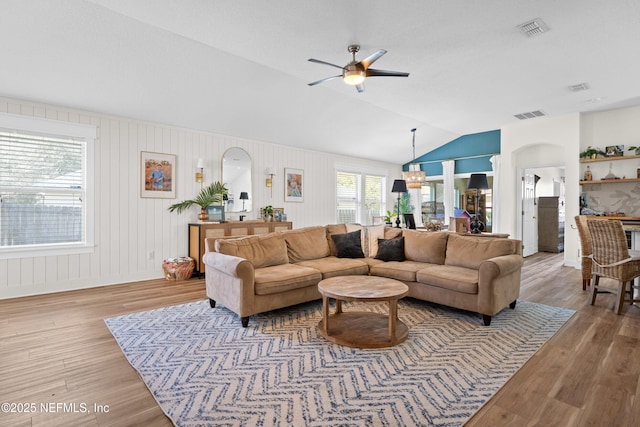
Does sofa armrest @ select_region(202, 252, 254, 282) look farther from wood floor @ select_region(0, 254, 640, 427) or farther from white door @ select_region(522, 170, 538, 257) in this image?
white door @ select_region(522, 170, 538, 257)

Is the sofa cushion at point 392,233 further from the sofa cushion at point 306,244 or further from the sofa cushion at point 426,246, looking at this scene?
the sofa cushion at point 306,244

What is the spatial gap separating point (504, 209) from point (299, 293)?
597cm

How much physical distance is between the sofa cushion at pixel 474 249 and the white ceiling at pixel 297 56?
2.27 m

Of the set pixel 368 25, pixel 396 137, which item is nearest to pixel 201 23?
pixel 368 25

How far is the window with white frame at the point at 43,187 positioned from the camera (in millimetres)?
4121

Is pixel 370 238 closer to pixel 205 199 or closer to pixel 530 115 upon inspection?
pixel 205 199

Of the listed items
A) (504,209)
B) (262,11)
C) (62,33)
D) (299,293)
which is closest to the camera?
(262,11)

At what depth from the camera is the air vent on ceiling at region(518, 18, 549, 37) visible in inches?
127

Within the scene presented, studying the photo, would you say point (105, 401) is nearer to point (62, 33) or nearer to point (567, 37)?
point (62, 33)

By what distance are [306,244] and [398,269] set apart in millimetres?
1252

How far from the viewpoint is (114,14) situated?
3125mm

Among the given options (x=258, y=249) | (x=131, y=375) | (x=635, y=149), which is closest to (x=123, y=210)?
(x=258, y=249)

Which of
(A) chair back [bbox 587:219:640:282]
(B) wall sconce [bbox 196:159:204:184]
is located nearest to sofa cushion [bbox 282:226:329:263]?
(B) wall sconce [bbox 196:159:204:184]

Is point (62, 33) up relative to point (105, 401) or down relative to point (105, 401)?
up
